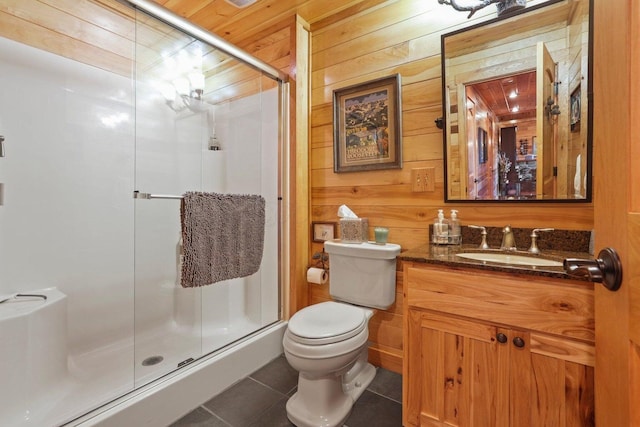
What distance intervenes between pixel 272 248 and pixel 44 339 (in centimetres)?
124

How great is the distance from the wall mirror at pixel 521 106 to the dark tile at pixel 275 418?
1374mm

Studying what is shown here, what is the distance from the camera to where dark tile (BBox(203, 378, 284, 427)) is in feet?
4.51

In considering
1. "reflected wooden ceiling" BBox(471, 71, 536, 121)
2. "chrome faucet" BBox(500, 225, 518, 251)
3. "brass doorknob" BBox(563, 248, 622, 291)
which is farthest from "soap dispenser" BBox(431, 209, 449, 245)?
"brass doorknob" BBox(563, 248, 622, 291)

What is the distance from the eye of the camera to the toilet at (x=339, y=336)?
4.13 feet

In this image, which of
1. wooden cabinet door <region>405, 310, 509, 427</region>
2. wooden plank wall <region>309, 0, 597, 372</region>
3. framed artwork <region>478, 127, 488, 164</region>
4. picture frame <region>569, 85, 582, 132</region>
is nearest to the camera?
wooden cabinet door <region>405, 310, 509, 427</region>

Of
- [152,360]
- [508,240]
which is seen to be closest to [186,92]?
[152,360]

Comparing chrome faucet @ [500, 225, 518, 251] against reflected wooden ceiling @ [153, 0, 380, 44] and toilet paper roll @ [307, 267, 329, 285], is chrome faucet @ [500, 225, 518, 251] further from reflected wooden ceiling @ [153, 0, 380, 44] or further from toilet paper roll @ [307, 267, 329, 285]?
reflected wooden ceiling @ [153, 0, 380, 44]

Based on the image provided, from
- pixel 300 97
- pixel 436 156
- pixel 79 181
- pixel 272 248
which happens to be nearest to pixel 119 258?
pixel 79 181

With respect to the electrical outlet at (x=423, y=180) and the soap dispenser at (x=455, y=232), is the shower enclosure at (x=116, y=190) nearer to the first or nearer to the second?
the electrical outlet at (x=423, y=180)

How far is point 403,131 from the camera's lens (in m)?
1.73

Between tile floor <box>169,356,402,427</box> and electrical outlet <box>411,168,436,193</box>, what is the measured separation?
3.65 ft

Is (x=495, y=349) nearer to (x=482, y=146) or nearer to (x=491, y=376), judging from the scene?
(x=491, y=376)

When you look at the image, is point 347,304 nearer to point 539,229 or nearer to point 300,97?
point 539,229

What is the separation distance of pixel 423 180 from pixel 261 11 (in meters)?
1.61
